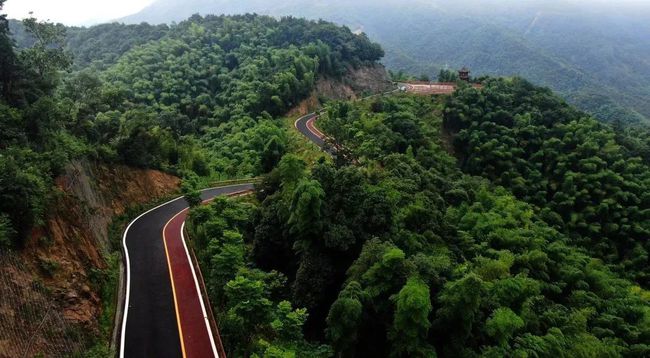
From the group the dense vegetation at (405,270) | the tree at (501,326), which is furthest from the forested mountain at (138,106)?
the tree at (501,326)

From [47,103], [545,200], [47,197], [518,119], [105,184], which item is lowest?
[545,200]

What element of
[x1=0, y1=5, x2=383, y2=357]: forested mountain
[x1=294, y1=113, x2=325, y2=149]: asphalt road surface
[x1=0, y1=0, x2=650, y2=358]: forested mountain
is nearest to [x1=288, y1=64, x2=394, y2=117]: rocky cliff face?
[x1=0, y1=5, x2=383, y2=357]: forested mountain

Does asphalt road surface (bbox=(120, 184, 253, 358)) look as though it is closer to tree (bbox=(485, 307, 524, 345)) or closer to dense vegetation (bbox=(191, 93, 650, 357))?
dense vegetation (bbox=(191, 93, 650, 357))

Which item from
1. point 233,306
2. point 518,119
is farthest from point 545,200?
point 233,306

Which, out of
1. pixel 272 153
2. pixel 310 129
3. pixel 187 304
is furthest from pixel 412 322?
pixel 310 129

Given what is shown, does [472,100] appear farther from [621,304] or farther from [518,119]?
[621,304]
